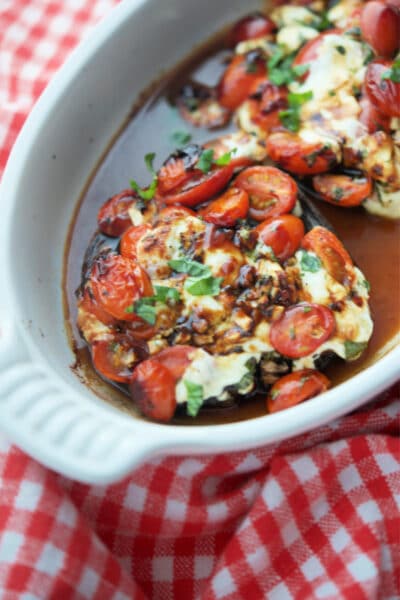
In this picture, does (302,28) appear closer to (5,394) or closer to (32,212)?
(32,212)

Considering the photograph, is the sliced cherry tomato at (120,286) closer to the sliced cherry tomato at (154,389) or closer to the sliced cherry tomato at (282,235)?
the sliced cherry tomato at (154,389)

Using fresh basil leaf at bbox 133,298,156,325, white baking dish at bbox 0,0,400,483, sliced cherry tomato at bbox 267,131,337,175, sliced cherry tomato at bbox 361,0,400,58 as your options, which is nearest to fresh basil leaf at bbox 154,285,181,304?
fresh basil leaf at bbox 133,298,156,325

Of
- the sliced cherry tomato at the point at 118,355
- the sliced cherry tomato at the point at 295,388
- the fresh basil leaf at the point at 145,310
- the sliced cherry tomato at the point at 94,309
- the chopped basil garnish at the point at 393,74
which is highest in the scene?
the chopped basil garnish at the point at 393,74

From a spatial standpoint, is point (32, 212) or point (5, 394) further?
point (32, 212)

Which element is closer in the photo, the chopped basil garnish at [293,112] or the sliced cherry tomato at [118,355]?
the sliced cherry tomato at [118,355]

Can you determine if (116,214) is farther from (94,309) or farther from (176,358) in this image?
(176,358)

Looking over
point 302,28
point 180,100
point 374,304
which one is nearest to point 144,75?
point 180,100

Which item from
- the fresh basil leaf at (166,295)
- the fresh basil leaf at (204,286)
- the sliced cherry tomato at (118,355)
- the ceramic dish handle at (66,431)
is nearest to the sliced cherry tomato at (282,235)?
the fresh basil leaf at (204,286)

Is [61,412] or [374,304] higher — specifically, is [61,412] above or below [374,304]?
above
